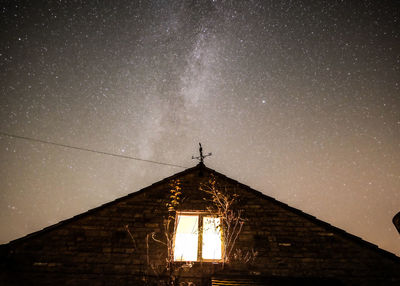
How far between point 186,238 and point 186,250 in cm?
37

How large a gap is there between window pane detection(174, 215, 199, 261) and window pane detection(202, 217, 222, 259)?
0.30 m

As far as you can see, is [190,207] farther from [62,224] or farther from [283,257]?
[62,224]

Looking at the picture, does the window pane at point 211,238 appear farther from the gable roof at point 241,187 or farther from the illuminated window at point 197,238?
the gable roof at point 241,187

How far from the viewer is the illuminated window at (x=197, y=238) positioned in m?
6.64

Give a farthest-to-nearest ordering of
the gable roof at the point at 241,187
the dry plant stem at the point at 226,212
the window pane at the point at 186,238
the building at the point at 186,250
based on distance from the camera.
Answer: the dry plant stem at the point at 226,212 → the window pane at the point at 186,238 → the gable roof at the point at 241,187 → the building at the point at 186,250

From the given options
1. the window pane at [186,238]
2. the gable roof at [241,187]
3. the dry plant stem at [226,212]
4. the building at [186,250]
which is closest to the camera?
the building at [186,250]

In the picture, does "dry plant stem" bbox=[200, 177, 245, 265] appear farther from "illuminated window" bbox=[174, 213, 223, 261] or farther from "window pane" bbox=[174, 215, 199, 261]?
"window pane" bbox=[174, 215, 199, 261]

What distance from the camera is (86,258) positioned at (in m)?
6.31

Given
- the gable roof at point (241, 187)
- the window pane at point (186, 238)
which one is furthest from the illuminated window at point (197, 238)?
the gable roof at point (241, 187)

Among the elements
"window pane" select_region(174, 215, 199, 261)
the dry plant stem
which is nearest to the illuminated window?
"window pane" select_region(174, 215, 199, 261)

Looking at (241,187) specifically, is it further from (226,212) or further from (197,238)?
(197,238)

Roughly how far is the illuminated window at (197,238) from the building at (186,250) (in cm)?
3

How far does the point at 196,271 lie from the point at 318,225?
4.47m

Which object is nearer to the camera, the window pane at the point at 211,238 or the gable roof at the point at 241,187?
the gable roof at the point at 241,187
